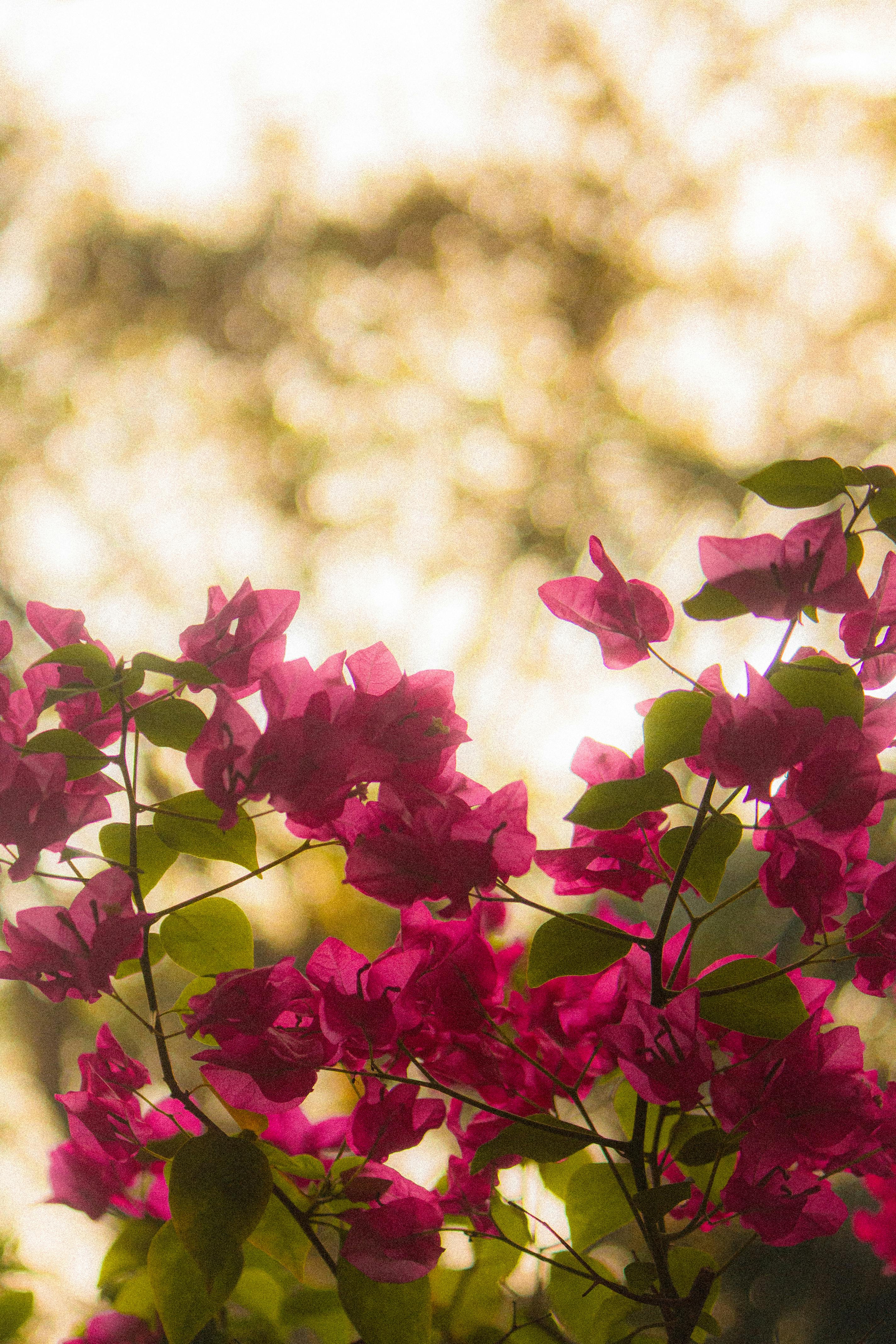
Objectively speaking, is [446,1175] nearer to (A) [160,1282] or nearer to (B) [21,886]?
(A) [160,1282]

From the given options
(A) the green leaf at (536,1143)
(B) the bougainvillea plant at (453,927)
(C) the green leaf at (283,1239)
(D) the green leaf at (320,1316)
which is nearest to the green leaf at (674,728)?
(B) the bougainvillea plant at (453,927)

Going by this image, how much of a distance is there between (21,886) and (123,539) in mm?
1028

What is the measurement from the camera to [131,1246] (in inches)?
22.8

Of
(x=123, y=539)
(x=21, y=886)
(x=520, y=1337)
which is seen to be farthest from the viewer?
(x=123, y=539)

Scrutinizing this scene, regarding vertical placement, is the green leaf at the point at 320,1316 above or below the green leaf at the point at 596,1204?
below

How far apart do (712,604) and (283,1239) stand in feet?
1.08

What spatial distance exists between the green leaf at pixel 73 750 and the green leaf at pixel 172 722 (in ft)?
0.07

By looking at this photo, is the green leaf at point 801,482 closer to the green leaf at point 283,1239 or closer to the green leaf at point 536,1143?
the green leaf at point 536,1143

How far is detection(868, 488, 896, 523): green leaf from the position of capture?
1.14 feet

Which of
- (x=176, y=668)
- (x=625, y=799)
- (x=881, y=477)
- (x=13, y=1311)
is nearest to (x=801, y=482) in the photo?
(x=881, y=477)

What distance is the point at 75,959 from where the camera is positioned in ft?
1.16

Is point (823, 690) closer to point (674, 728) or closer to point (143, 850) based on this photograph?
point (674, 728)

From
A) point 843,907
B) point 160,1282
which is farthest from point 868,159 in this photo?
point 160,1282

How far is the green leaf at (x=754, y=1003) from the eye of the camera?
0.36 metres
